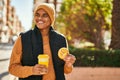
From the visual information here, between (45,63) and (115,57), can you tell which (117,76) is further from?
(45,63)

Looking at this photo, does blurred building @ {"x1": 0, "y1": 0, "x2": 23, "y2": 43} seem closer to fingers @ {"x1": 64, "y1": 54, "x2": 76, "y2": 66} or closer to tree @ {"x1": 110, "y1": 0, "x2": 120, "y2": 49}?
tree @ {"x1": 110, "y1": 0, "x2": 120, "y2": 49}

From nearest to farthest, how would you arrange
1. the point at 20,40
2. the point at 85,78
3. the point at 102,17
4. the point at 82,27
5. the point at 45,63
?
the point at 45,63 → the point at 20,40 → the point at 85,78 → the point at 102,17 → the point at 82,27

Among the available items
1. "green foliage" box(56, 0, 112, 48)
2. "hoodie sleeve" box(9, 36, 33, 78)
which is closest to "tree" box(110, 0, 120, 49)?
"hoodie sleeve" box(9, 36, 33, 78)

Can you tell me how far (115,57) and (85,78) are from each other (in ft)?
5.73

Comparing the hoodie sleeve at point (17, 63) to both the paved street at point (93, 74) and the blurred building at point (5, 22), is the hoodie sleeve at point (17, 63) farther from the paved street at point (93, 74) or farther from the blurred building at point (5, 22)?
the blurred building at point (5, 22)

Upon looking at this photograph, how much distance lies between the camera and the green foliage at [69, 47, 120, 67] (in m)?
12.4

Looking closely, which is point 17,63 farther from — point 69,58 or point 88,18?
point 88,18

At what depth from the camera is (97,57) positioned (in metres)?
12.6

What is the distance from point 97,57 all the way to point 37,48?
8832mm

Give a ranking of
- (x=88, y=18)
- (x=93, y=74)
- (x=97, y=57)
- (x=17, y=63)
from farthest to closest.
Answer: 1. (x=88, y=18)
2. (x=97, y=57)
3. (x=93, y=74)
4. (x=17, y=63)

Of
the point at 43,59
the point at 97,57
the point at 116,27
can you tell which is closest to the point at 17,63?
the point at 43,59

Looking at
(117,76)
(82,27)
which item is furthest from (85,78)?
(82,27)

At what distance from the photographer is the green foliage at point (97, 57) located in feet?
40.6

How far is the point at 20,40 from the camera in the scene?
12.8ft
